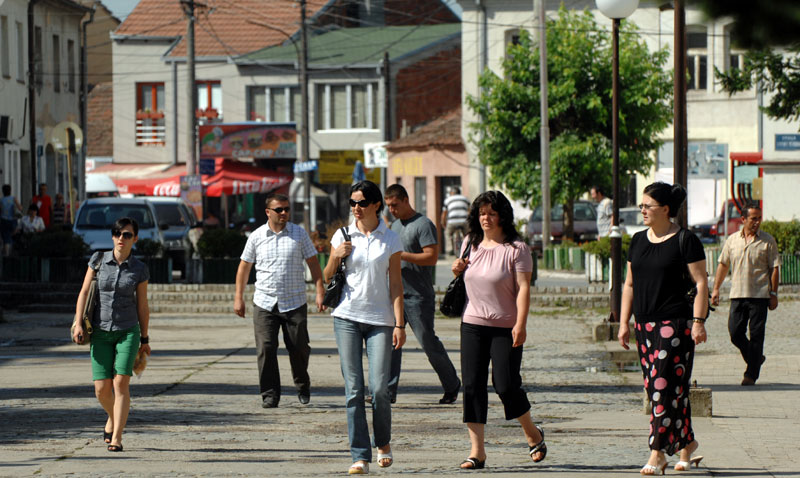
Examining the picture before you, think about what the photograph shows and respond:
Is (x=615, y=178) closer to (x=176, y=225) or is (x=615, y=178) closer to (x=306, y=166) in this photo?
(x=176, y=225)

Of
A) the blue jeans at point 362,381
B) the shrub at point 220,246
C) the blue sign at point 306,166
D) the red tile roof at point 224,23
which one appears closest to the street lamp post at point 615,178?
the blue jeans at point 362,381

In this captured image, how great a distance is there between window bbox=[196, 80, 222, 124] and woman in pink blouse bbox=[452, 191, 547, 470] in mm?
52143

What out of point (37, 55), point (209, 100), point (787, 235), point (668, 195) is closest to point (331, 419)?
point (668, 195)

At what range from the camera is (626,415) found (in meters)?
10.4

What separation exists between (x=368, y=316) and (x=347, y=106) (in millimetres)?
50091

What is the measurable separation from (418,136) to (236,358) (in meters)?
35.8

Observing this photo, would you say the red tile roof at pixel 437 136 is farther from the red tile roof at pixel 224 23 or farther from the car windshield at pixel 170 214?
the car windshield at pixel 170 214

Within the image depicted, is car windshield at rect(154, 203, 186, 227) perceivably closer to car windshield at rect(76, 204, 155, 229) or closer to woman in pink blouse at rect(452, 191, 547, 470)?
car windshield at rect(76, 204, 155, 229)

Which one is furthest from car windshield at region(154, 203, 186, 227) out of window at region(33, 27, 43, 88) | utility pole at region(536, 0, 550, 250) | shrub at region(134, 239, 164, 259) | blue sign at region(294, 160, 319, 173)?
blue sign at region(294, 160, 319, 173)

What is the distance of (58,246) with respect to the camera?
2356 cm

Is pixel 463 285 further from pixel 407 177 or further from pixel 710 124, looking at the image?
pixel 407 177

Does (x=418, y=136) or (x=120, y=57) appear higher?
(x=120, y=57)

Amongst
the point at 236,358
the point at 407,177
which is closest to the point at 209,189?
the point at 407,177

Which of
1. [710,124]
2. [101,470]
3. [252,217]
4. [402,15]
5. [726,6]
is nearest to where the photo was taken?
[726,6]
